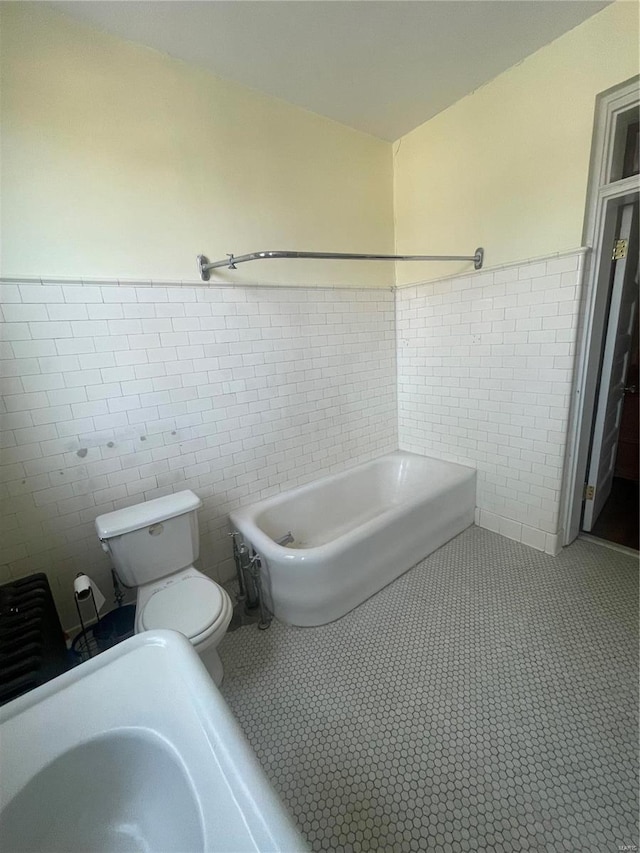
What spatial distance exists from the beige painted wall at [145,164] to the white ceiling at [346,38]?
0.11 metres

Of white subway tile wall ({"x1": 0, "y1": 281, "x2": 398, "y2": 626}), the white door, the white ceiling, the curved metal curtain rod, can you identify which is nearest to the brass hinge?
the white door

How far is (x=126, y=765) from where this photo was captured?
715 millimetres

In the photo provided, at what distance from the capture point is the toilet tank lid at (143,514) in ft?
4.76

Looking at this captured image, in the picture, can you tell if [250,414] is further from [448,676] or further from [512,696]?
[512,696]

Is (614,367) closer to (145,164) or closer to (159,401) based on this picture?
(159,401)

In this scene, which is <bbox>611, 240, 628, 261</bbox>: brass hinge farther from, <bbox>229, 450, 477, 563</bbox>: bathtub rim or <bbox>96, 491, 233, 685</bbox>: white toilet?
<bbox>96, 491, 233, 685</bbox>: white toilet

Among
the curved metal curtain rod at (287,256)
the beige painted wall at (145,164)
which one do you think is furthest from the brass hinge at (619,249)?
the beige painted wall at (145,164)

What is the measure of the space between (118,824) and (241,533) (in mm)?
1231

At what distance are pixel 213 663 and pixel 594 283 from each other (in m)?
2.55

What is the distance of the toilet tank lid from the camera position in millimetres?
1451

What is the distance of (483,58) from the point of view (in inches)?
66.7

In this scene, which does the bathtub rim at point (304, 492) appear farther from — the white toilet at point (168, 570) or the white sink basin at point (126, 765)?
the white sink basin at point (126, 765)

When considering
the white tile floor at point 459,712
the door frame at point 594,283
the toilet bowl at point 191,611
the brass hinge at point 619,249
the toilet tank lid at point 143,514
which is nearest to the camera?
the white tile floor at point 459,712

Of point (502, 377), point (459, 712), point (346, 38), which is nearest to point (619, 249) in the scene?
point (502, 377)
